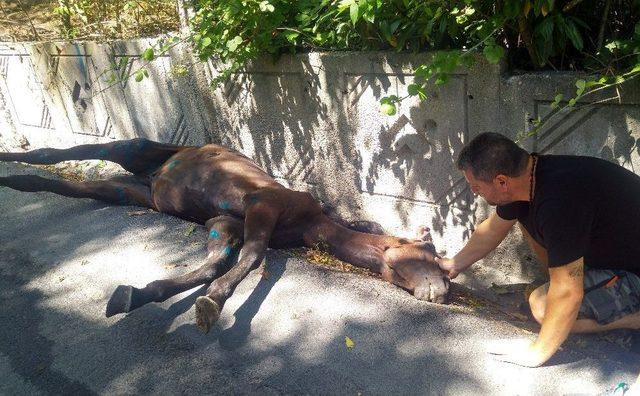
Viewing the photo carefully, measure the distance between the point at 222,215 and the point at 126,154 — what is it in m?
1.40

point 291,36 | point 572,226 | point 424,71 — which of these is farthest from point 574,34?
point 291,36

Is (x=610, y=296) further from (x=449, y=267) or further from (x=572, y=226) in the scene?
(x=449, y=267)

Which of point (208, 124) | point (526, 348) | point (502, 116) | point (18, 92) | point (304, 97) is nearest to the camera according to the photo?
point (526, 348)

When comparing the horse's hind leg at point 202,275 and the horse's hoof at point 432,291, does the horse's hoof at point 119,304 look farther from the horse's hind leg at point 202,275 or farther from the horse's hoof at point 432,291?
the horse's hoof at point 432,291

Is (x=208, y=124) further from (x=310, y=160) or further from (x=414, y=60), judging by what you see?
(x=414, y=60)

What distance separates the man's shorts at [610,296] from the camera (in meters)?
2.46

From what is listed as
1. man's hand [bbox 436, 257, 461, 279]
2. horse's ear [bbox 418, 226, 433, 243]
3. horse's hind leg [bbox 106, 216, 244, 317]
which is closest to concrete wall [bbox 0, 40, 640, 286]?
horse's ear [bbox 418, 226, 433, 243]

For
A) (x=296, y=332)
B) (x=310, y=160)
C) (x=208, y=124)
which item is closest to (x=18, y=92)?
(x=208, y=124)

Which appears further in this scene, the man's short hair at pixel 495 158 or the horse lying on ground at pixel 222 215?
the horse lying on ground at pixel 222 215

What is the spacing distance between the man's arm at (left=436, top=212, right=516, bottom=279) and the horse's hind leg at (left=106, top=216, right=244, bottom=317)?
1283 millimetres

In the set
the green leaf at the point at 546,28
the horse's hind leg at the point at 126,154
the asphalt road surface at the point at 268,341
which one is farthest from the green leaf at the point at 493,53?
the horse's hind leg at the point at 126,154

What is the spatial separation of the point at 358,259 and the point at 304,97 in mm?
1354

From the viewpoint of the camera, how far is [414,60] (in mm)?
3254

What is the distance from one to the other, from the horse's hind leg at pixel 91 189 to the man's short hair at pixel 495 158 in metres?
2.91
